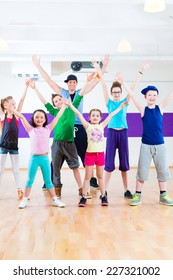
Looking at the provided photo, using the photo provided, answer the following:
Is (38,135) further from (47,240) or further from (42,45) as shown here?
(42,45)

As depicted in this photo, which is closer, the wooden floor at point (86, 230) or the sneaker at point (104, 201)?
the wooden floor at point (86, 230)

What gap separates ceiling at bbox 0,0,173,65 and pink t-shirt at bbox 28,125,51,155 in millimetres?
Answer: 2132

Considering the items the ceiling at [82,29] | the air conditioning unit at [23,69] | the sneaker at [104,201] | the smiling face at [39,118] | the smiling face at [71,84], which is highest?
the ceiling at [82,29]

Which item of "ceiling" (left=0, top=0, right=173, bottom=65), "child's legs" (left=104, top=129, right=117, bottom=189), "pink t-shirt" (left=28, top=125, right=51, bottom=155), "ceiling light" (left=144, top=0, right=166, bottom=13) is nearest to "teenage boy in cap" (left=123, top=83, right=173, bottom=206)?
"child's legs" (left=104, top=129, right=117, bottom=189)

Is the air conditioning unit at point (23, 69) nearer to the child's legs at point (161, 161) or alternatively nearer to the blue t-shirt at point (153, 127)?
the blue t-shirt at point (153, 127)

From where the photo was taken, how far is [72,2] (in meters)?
5.71

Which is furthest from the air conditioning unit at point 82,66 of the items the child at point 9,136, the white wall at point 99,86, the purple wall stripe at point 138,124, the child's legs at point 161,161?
the child's legs at point 161,161

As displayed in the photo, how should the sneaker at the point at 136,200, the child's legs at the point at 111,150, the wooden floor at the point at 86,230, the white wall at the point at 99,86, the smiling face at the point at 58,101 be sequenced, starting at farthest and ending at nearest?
the white wall at the point at 99,86
the child's legs at the point at 111,150
the smiling face at the point at 58,101
the sneaker at the point at 136,200
the wooden floor at the point at 86,230

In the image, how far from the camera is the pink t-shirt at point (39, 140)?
4.31 m

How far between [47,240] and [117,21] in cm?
459

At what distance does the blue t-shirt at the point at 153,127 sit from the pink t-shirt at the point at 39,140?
1035mm

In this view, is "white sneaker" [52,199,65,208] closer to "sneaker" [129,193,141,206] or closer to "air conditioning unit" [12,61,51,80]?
"sneaker" [129,193,141,206]

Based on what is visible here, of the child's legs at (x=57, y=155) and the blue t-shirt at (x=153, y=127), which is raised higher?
the blue t-shirt at (x=153, y=127)
